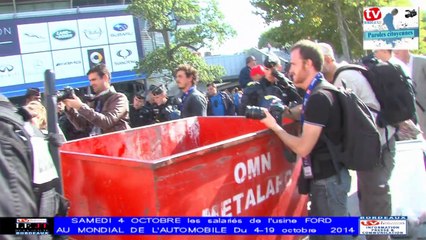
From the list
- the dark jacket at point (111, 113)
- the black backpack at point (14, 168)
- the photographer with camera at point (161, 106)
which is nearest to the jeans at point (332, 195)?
the black backpack at point (14, 168)

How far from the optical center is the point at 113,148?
352 cm

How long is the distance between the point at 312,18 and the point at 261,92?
53.5 ft

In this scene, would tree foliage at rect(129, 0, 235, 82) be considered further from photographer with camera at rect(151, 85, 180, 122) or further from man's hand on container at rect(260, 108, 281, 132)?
man's hand on container at rect(260, 108, 281, 132)

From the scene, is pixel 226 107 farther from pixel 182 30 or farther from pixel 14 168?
pixel 182 30

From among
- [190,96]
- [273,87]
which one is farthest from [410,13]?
[190,96]

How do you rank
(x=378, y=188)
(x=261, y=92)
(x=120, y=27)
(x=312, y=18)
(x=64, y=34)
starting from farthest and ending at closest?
(x=120, y=27), (x=64, y=34), (x=312, y=18), (x=261, y=92), (x=378, y=188)

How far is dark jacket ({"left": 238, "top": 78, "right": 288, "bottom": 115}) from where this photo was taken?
5.13 m

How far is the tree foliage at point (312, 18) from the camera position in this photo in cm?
2003

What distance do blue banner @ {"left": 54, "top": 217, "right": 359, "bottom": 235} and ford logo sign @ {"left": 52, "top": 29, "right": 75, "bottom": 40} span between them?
81.1 ft

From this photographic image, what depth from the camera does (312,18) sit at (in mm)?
20234

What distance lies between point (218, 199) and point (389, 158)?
190 centimetres

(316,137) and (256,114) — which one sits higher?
(256,114)

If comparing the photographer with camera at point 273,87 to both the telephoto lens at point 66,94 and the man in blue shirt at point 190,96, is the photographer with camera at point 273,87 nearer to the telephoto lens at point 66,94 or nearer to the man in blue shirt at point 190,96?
the man in blue shirt at point 190,96

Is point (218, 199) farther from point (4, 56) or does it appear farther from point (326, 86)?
point (4, 56)
